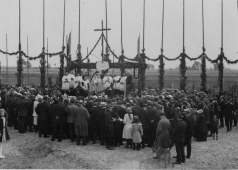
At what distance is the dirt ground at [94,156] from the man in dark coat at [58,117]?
379mm

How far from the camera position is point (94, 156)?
956 centimetres

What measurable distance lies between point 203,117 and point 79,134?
5.22 meters

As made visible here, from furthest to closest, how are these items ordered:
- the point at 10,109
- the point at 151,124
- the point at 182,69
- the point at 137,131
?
the point at 182,69 → the point at 10,109 → the point at 151,124 → the point at 137,131

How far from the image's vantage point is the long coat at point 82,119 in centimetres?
1073

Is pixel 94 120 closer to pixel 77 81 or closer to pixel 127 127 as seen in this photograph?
pixel 127 127

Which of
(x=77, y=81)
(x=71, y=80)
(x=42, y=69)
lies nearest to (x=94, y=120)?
(x=77, y=81)

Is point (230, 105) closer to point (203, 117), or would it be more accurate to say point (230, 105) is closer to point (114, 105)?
point (203, 117)

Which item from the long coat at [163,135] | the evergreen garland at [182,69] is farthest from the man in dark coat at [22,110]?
the evergreen garland at [182,69]

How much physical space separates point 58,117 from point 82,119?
114 centimetres

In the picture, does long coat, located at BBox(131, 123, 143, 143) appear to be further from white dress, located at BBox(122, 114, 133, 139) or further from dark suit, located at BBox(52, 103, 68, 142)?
dark suit, located at BBox(52, 103, 68, 142)

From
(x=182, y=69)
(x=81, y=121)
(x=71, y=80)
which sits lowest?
(x=81, y=121)

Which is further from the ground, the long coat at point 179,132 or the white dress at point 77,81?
the white dress at point 77,81

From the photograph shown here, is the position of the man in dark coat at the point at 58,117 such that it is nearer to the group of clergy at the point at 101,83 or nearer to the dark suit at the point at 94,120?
the dark suit at the point at 94,120

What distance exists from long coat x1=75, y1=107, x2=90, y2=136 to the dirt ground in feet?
1.96
